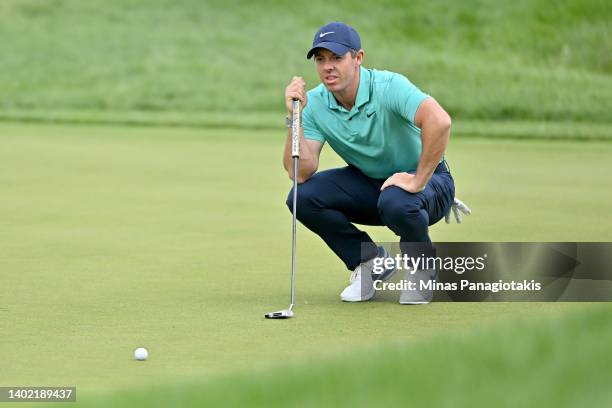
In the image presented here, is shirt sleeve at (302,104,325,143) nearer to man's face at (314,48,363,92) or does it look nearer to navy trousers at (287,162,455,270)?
navy trousers at (287,162,455,270)

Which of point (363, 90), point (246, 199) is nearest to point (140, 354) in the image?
point (363, 90)

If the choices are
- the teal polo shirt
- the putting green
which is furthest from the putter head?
the teal polo shirt

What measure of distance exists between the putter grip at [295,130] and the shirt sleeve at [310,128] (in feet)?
0.69

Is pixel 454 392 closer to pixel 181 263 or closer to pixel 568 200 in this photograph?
pixel 181 263

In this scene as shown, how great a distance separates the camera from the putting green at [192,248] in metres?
5.43

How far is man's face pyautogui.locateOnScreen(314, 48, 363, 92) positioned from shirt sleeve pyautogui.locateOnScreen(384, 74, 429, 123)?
187 mm

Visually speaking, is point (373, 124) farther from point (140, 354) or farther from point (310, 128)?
point (140, 354)

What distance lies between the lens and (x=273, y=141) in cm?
1543

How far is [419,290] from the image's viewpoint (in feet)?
21.6

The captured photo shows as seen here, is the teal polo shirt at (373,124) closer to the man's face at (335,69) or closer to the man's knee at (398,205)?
the man's face at (335,69)

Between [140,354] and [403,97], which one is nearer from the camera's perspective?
[140,354]

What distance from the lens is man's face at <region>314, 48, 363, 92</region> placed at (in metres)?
6.41

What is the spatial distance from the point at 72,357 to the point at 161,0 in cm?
1984

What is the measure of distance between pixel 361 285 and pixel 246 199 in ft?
13.8
